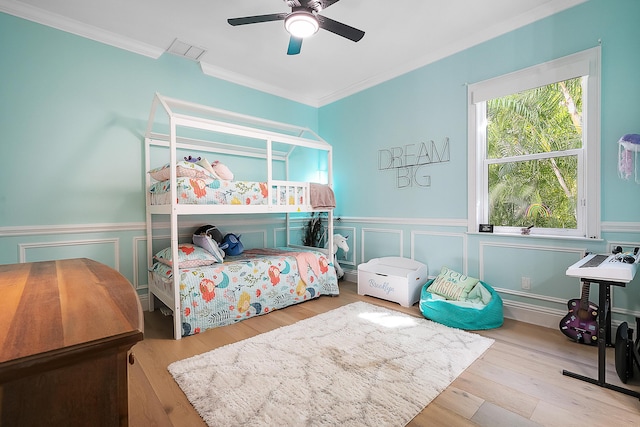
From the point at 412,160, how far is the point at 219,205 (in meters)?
2.16

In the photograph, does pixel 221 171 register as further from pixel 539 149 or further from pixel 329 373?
pixel 539 149

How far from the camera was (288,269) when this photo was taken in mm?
3045

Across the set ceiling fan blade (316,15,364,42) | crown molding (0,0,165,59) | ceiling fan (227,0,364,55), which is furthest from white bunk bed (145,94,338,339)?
ceiling fan blade (316,15,364,42)

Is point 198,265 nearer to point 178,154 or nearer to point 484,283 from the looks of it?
point 178,154

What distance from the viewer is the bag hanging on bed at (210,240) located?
2.83 metres

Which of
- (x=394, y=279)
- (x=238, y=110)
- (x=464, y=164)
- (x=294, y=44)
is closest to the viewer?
(x=294, y=44)

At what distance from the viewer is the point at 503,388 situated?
1.69 metres

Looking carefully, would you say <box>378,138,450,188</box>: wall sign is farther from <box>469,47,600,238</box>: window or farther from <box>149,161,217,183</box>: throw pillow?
<box>149,161,217,183</box>: throw pillow

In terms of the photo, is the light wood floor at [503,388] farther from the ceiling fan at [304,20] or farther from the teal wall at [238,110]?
the ceiling fan at [304,20]

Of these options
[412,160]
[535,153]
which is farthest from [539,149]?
[412,160]

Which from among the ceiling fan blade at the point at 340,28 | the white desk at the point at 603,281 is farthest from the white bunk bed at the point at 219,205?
the white desk at the point at 603,281

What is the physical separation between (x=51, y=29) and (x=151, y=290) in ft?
7.95

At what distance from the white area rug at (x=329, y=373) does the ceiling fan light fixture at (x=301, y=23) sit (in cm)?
225

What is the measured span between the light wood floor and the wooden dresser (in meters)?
1.05
